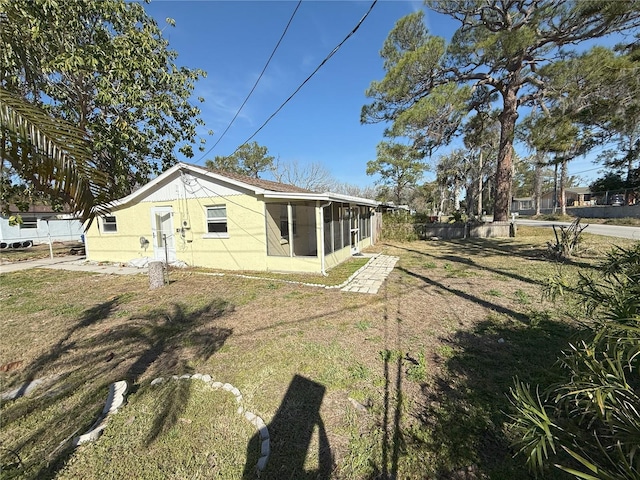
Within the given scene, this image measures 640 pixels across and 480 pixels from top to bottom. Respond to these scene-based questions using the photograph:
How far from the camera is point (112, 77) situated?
28.4 feet

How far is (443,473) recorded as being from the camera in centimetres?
196

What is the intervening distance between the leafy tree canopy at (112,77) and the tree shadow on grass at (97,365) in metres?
4.62

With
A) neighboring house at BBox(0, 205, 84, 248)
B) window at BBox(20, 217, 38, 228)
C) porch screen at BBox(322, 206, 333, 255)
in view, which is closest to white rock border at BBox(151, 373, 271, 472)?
porch screen at BBox(322, 206, 333, 255)

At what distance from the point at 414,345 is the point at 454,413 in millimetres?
1292

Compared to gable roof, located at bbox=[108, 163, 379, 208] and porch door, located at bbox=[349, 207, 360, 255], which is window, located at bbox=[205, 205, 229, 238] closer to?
gable roof, located at bbox=[108, 163, 379, 208]

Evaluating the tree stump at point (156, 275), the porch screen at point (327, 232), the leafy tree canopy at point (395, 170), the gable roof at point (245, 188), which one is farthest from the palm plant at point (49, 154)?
the leafy tree canopy at point (395, 170)

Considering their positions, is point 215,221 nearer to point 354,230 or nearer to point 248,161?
point 354,230

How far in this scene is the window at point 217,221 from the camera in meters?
9.25

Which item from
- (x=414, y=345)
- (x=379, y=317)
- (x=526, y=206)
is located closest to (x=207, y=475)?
(x=414, y=345)

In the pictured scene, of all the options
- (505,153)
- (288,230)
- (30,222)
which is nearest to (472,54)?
(505,153)

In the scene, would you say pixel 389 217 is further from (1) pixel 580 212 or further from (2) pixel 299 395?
(1) pixel 580 212

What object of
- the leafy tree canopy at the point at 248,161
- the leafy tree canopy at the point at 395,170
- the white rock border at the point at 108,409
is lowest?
the white rock border at the point at 108,409

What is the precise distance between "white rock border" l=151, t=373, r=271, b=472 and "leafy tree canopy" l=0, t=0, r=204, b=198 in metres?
6.40

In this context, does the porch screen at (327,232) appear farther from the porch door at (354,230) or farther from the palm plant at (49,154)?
the palm plant at (49,154)
